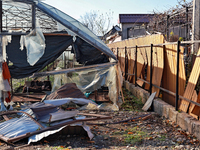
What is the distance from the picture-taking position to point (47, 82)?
10.4m

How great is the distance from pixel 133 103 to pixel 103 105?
1.47m

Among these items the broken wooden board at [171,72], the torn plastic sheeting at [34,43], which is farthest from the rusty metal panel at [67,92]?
the broken wooden board at [171,72]

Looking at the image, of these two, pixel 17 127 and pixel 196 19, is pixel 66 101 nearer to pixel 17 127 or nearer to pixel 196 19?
pixel 17 127

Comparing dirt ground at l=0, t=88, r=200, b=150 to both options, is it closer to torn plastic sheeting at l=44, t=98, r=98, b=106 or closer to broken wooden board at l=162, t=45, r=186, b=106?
broken wooden board at l=162, t=45, r=186, b=106

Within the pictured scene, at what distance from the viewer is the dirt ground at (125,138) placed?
4.63 meters

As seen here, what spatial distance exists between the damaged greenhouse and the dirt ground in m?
0.21

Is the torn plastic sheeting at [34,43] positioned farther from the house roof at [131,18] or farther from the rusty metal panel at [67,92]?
the house roof at [131,18]

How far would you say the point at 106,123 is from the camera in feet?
19.9

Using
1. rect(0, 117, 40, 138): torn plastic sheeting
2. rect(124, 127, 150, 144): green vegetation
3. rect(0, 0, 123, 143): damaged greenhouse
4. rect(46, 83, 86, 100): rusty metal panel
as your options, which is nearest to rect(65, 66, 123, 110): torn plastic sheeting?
rect(0, 0, 123, 143): damaged greenhouse

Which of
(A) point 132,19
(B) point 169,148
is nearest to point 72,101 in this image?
(B) point 169,148

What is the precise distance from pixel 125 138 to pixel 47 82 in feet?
20.3

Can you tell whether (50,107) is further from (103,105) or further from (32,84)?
(32,84)

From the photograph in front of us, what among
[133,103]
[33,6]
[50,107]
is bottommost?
[133,103]

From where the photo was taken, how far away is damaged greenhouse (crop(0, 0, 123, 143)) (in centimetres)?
550
